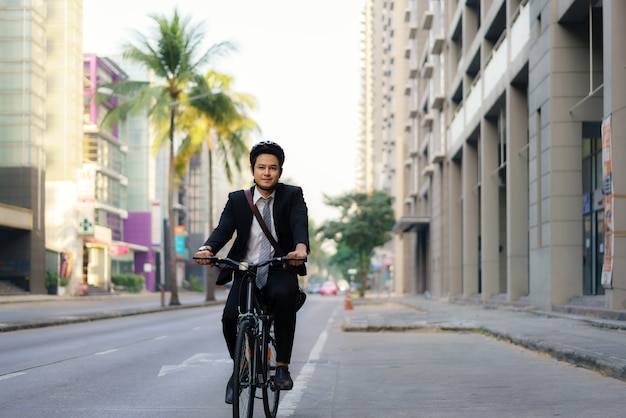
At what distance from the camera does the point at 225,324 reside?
5.82 metres

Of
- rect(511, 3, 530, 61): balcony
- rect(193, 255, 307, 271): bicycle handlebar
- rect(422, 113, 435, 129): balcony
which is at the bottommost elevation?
rect(193, 255, 307, 271): bicycle handlebar

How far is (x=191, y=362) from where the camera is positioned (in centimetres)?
1126

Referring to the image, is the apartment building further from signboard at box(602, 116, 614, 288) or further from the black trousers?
the black trousers

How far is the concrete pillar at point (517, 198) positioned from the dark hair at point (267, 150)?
66.6ft

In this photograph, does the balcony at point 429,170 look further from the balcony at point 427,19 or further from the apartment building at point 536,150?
the balcony at point 427,19

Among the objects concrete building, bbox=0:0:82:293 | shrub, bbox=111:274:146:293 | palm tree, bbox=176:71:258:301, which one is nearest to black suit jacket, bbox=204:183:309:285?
palm tree, bbox=176:71:258:301

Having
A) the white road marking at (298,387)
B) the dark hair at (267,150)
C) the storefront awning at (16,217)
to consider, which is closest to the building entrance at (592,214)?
the white road marking at (298,387)

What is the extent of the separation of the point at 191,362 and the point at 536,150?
12458mm

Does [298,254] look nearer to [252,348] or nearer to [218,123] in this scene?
[252,348]

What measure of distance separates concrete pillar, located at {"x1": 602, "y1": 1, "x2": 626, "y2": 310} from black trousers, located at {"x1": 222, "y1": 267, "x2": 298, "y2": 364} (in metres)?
11.0

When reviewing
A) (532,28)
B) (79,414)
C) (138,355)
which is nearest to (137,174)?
(532,28)

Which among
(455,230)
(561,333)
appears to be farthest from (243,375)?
(455,230)

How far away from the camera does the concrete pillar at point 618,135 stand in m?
15.5

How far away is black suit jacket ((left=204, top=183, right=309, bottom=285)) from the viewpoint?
5.94 m
